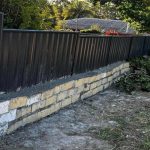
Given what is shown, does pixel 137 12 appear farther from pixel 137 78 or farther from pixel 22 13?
pixel 22 13

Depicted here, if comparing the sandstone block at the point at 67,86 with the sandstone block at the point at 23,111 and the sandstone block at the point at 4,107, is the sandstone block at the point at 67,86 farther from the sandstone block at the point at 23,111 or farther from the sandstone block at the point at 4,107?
the sandstone block at the point at 4,107

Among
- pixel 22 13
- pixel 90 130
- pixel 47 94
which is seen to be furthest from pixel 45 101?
pixel 22 13

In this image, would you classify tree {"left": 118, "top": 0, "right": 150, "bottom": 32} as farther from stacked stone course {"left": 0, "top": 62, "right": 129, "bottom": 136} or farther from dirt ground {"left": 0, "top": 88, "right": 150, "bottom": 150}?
dirt ground {"left": 0, "top": 88, "right": 150, "bottom": 150}

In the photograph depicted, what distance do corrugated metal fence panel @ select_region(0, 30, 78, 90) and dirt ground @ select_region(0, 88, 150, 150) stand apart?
31.1 inches

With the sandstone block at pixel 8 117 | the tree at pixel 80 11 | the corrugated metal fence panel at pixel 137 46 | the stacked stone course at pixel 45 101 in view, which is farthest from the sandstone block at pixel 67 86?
the tree at pixel 80 11

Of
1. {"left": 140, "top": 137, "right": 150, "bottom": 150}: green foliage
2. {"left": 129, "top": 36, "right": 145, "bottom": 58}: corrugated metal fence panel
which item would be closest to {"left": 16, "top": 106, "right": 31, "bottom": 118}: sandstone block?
{"left": 140, "top": 137, "right": 150, "bottom": 150}: green foliage

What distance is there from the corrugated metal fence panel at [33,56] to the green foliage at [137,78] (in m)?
3.11

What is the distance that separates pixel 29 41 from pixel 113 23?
4326cm

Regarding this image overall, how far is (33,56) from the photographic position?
668cm

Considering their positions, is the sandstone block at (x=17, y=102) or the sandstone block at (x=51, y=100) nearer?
the sandstone block at (x=17, y=102)

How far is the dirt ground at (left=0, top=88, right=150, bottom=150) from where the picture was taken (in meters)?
5.92

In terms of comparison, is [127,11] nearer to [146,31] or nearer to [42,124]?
[146,31]

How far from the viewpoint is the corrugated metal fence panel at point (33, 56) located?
5.88 m

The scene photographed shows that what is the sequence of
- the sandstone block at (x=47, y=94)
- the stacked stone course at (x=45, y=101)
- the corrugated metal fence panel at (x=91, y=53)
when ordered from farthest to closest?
the corrugated metal fence panel at (x=91, y=53) < the sandstone block at (x=47, y=94) < the stacked stone course at (x=45, y=101)
